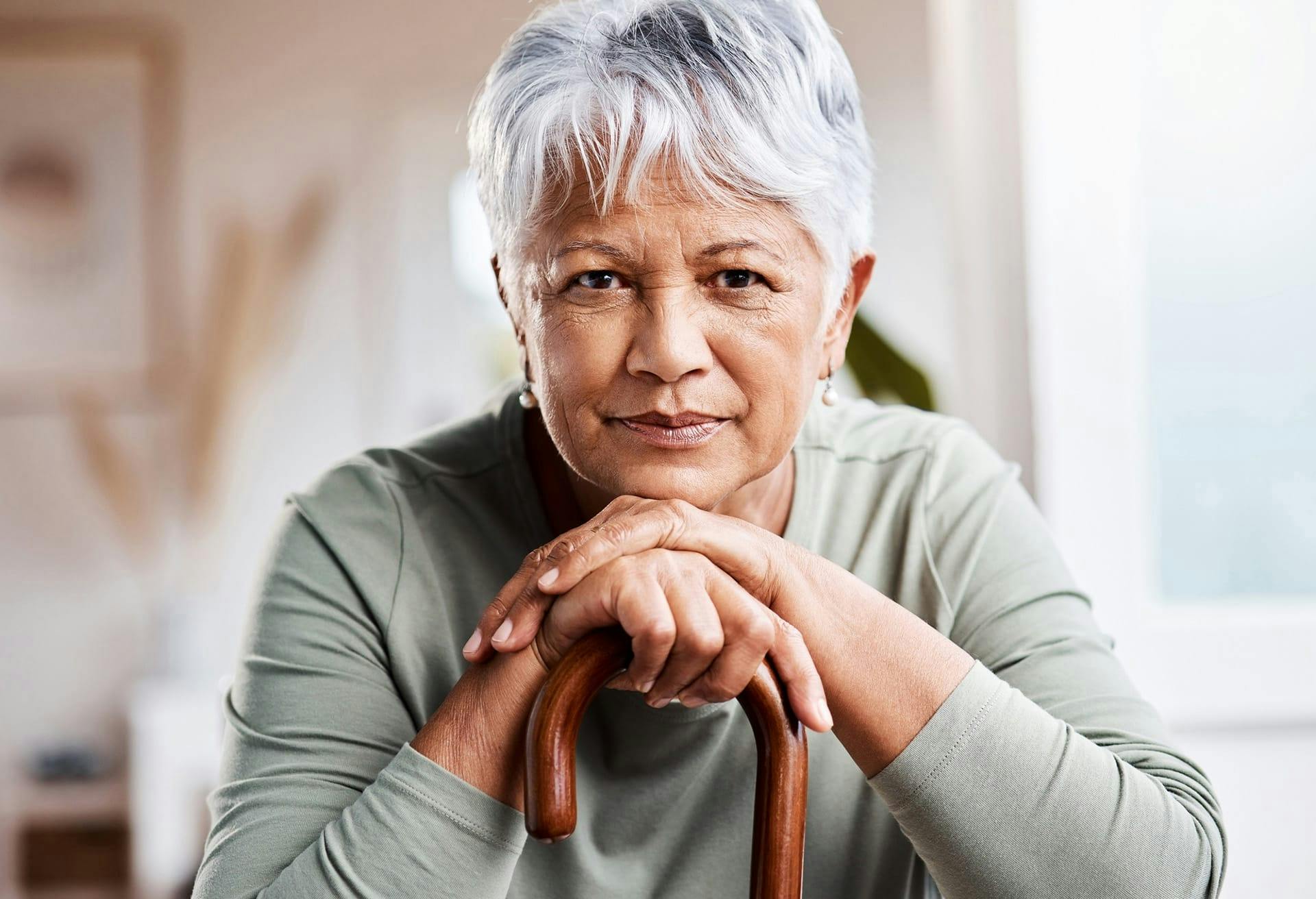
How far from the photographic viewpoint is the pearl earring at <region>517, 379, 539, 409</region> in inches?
44.0

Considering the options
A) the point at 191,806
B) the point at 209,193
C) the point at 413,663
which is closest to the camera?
the point at 413,663

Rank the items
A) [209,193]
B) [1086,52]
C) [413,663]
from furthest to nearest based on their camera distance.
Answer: [209,193] < [1086,52] < [413,663]

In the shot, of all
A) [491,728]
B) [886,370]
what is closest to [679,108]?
[491,728]

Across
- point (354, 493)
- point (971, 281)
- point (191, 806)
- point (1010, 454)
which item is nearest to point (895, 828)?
point (354, 493)

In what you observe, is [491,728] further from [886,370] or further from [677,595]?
[886,370]

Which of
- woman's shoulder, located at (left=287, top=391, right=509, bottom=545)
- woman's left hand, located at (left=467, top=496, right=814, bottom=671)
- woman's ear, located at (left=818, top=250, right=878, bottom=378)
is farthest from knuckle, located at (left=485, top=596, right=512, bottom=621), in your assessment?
woman's ear, located at (left=818, top=250, right=878, bottom=378)

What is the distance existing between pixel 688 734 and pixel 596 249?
1.42 feet

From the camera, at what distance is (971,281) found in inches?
73.3

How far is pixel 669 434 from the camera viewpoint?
95 centimetres

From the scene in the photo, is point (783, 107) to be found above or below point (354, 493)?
above

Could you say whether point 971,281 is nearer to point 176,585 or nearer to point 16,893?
point 176,585

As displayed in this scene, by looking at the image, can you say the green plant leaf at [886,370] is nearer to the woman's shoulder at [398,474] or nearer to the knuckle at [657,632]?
the woman's shoulder at [398,474]

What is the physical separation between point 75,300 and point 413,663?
3061 mm

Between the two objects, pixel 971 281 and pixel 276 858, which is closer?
pixel 276 858
